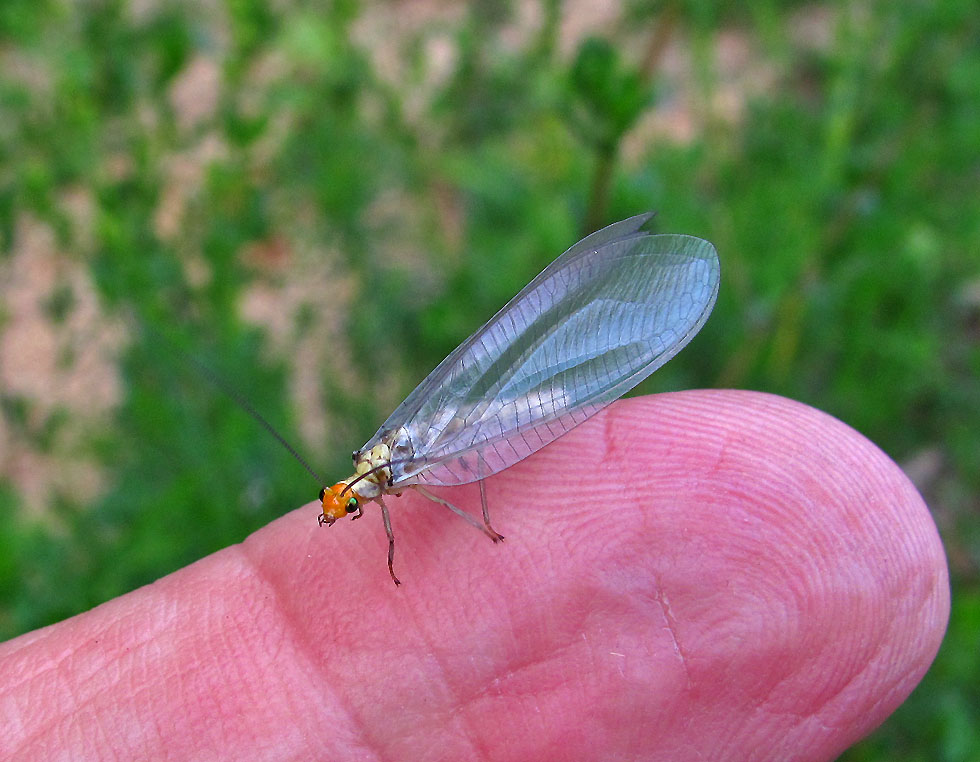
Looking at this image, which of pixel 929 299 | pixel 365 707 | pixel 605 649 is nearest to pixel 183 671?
pixel 365 707

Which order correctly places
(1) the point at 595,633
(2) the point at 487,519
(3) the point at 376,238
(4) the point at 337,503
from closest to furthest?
(1) the point at 595,633, (2) the point at 487,519, (4) the point at 337,503, (3) the point at 376,238

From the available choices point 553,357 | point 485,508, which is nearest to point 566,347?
point 553,357

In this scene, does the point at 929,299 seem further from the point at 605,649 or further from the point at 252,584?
the point at 252,584

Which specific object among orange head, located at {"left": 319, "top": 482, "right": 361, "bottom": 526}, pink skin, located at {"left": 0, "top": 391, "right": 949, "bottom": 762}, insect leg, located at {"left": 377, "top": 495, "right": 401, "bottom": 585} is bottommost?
pink skin, located at {"left": 0, "top": 391, "right": 949, "bottom": 762}

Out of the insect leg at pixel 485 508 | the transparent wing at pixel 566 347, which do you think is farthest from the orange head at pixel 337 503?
the insect leg at pixel 485 508

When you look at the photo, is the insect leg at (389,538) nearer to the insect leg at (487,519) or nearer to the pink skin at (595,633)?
the pink skin at (595,633)

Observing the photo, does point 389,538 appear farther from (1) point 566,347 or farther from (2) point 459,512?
(1) point 566,347

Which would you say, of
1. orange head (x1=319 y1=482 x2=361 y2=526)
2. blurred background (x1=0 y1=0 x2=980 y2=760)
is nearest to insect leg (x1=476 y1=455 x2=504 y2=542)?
orange head (x1=319 y1=482 x2=361 y2=526)

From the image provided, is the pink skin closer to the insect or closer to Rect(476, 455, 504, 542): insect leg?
Rect(476, 455, 504, 542): insect leg
